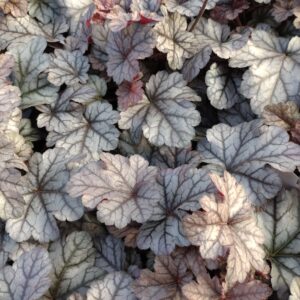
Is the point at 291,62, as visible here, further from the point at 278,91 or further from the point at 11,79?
the point at 11,79

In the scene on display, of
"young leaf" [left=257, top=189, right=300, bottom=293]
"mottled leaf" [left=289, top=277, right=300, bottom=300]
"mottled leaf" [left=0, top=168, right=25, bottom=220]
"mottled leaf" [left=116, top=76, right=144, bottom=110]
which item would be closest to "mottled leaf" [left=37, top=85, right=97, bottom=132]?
"mottled leaf" [left=116, top=76, right=144, bottom=110]

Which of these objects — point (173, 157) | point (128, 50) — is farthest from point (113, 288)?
point (128, 50)

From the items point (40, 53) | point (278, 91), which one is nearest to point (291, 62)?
point (278, 91)

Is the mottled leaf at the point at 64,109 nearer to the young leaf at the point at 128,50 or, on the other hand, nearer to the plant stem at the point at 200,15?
the young leaf at the point at 128,50

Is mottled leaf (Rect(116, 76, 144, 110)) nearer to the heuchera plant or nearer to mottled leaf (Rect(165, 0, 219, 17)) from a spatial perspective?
the heuchera plant

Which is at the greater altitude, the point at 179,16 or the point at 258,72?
the point at 179,16

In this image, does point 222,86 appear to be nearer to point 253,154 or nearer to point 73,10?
point 253,154

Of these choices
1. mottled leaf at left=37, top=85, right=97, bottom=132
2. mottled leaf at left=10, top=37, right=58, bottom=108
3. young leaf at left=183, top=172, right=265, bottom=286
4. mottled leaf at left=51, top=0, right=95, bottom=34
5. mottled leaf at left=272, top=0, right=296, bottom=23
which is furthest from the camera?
mottled leaf at left=51, top=0, right=95, bottom=34
